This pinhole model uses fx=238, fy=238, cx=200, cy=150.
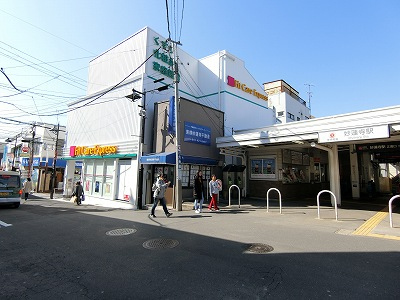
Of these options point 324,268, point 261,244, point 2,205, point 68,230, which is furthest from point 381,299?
point 2,205

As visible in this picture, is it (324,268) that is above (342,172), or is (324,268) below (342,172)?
below

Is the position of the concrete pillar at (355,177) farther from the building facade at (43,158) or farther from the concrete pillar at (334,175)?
the building facade at (43,158)

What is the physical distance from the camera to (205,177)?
629 inches

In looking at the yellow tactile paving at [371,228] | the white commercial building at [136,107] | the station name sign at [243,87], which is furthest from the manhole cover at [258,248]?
the station name sign at [243,87]

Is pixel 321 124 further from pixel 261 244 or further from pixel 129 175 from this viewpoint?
pixel 129 175

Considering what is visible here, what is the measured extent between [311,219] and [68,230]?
8.86 m

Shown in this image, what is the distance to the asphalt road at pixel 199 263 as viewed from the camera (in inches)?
146

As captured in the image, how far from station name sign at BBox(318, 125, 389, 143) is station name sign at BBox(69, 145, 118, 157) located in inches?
507

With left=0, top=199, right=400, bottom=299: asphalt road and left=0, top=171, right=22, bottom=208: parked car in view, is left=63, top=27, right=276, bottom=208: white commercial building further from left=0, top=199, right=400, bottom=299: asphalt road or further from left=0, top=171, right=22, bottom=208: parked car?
left=0, top=199, right=400, bottom=299: asphalt road

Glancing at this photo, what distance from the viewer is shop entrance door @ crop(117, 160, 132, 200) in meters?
15.6

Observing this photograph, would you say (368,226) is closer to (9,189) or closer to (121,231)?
(121,231)

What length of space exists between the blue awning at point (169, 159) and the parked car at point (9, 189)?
7.55 m

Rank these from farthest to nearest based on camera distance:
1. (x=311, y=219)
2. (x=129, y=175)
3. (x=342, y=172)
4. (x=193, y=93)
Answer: (x=342, y=172) < (x=193, y=93) < (x=129, y=175) < (x=311, y=219)

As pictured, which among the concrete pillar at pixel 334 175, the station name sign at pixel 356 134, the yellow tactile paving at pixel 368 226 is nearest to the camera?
the yellow tactile paving at pixel 368 226
